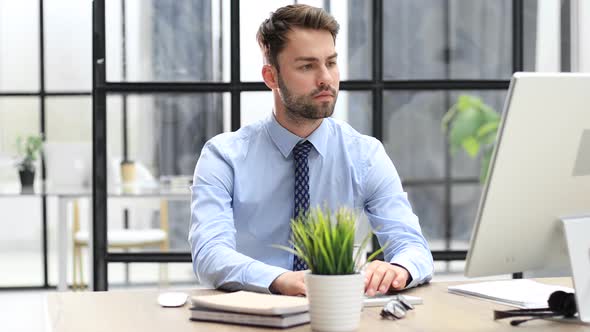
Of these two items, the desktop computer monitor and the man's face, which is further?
the man's face

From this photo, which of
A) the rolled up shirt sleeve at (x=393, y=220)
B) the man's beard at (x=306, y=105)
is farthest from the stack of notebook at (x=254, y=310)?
the man's beard at (x=306, y=105)

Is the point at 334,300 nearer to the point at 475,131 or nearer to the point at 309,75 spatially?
the point at 309,75

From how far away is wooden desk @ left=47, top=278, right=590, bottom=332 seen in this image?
1.55 metres

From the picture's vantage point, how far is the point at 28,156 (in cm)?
659

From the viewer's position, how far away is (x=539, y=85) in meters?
1.46

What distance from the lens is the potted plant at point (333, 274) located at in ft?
4.75

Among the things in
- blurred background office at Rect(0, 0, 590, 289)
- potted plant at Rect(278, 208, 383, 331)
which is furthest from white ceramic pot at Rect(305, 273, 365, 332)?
blurred background office at Rect(0, 0, 590, 289)

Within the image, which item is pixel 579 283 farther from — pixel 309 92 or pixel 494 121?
pixel 494 121

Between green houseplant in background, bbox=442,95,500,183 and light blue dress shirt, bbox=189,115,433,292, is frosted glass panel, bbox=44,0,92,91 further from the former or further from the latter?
light blue dress shirt, bbox=189,115,433,292

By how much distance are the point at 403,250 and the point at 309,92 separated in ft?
1.52

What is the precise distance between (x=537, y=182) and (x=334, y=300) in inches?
16.2

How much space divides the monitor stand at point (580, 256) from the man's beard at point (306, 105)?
79 cm

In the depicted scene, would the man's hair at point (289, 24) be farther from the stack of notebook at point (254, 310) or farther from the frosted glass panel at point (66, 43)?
the frosted glass panel at point (66, 43)

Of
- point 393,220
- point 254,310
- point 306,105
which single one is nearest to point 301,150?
point 306,105
